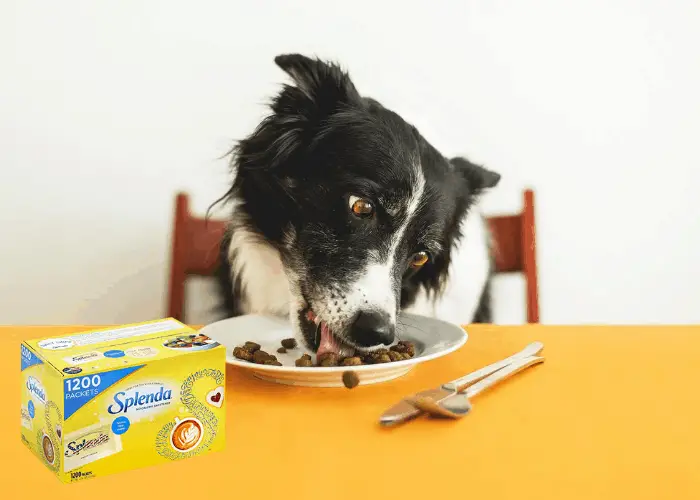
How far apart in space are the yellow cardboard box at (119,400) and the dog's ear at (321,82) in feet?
2.87

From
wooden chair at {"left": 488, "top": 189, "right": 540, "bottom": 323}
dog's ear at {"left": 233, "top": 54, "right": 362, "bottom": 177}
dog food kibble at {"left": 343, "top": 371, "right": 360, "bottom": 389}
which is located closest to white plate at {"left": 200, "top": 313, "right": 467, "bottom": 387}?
dog food kibble at {"left": 343, "top": 371, "right": 360, "bottom": 389}

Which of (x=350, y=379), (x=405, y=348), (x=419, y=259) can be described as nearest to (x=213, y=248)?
(x=419, y=259)

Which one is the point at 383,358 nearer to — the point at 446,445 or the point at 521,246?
the point at 446,445

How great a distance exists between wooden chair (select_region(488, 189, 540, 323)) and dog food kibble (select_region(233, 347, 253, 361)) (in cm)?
115

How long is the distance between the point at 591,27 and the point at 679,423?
1.68m

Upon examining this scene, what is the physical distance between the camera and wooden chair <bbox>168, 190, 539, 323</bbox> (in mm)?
1836

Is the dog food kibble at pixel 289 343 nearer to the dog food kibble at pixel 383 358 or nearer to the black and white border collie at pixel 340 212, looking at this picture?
the black and white border collie at pixel 340 212

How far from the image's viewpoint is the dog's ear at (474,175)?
1.69 m

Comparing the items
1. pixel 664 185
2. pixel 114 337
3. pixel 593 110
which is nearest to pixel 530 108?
pixel 593 110

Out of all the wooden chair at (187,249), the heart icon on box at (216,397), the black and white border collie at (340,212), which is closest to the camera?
the heart icon on box at (216,397)

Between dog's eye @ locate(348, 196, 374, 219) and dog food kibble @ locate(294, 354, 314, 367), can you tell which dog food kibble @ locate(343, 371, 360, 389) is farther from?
dog's eye @ locate(348, 196, 374, 219)

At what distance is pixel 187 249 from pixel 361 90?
729 mm

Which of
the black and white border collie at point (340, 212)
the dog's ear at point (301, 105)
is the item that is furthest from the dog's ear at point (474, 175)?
the dog's ear at point (301, 105)

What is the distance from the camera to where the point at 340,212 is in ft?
4.52
